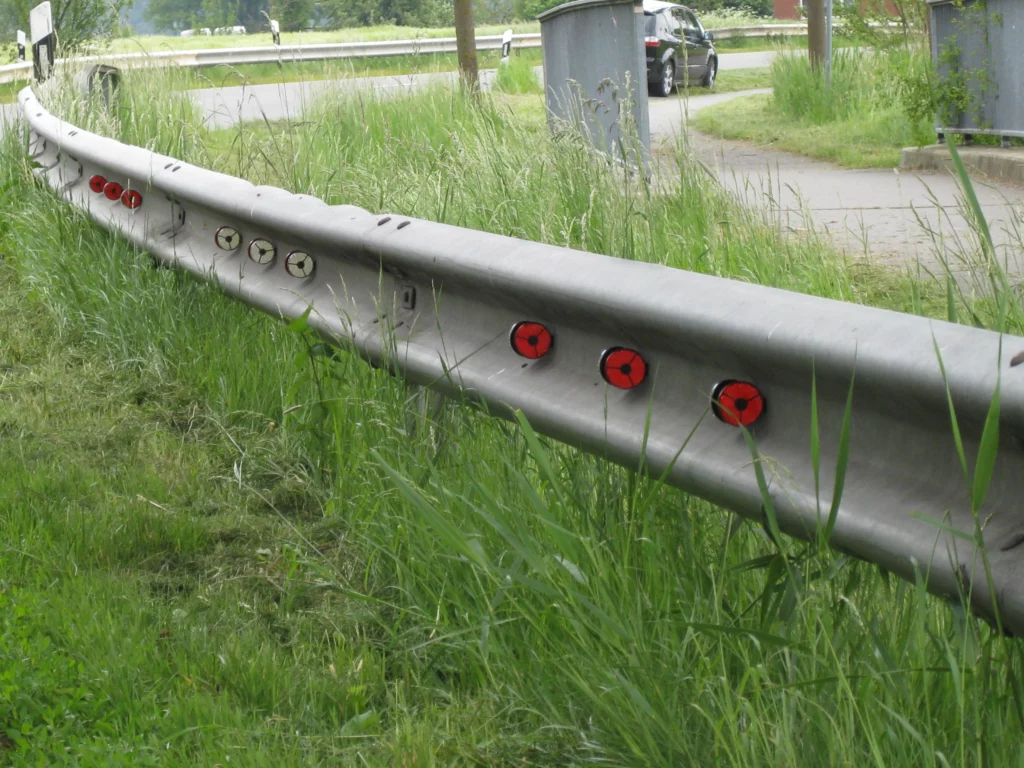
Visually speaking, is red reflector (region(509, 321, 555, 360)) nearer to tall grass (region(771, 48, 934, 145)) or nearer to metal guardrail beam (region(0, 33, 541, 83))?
tall grass (region(771, 48, 934, 145))

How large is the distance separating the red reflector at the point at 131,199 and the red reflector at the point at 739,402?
3653 millimetres

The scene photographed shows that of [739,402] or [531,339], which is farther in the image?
[531,339]

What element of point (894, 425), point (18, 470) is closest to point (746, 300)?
point (894, 425)

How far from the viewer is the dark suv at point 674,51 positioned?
25.2m

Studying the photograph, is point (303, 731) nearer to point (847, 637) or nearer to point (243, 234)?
point (847, 637)

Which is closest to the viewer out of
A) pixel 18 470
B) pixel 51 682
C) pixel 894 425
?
pixel 894 425

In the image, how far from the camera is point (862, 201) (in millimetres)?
8844

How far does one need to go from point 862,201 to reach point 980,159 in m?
2.35

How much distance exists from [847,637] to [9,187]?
6358 millimetres

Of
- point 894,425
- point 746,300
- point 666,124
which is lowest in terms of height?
point 666,124

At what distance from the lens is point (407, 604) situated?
2.87 meters

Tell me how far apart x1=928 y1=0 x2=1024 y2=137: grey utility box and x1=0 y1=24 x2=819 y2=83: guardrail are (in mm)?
5165

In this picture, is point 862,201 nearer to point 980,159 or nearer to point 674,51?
point 980,159

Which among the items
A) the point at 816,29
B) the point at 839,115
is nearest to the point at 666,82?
the point at 816,29
